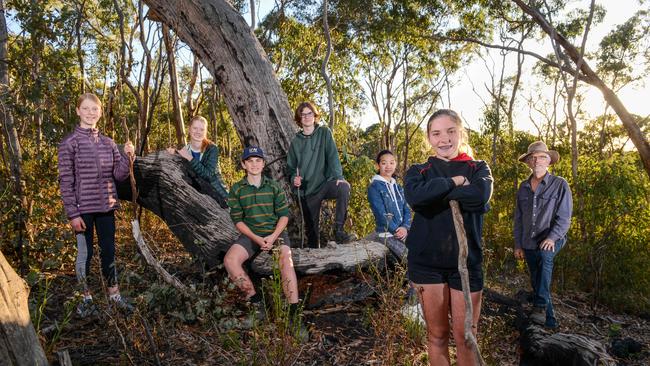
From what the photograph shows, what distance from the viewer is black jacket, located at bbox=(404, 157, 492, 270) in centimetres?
203

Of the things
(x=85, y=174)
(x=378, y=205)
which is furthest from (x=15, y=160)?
(x=378, y=205)

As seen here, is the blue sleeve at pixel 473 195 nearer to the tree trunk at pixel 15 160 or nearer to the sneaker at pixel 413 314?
the sneaker at pixel 413 314

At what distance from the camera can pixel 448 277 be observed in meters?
2.10

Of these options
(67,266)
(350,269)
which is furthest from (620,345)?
(67,266)

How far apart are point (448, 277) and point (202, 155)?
288 centimetres

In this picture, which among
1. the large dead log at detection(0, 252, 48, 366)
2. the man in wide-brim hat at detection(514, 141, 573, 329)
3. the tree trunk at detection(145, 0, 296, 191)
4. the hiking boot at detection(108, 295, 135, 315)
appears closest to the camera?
the large dead log at detection(0, 252, 48, 366)

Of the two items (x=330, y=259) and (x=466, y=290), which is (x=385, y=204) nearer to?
(x=330, y=259)

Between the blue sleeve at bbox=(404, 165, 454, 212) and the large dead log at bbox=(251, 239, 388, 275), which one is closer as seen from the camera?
the blue sleeve at bbox=(404, 165, 454, 212)

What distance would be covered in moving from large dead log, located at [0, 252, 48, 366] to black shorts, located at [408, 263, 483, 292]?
1.80 m

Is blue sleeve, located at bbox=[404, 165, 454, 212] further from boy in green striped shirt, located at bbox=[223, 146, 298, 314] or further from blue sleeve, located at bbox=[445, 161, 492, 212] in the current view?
boy in green striped shirt, located at bbox=[223, 146, 298, 314]

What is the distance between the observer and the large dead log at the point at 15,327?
1.87m

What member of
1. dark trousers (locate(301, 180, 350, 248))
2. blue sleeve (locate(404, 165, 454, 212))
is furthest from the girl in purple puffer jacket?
blue sleeve (locate(404, 165, 454, 212))

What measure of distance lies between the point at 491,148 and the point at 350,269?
35.0 ft

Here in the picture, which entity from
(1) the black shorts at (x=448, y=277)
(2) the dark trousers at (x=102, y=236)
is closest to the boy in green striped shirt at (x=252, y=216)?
(2) the dark trousers at (x=102, y=236)
